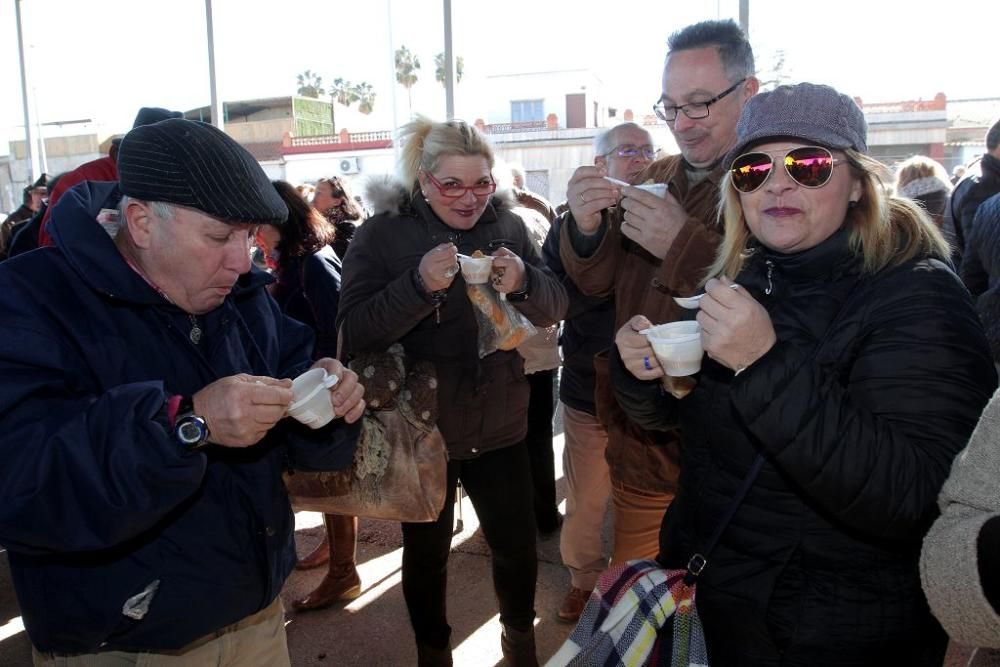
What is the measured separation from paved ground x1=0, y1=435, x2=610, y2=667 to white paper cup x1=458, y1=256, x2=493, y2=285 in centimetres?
182

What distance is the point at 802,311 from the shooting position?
1.51 metres

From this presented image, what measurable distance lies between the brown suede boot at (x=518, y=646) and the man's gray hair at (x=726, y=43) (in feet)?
7.50

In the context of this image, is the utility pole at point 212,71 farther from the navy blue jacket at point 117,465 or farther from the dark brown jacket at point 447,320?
the navy blue jacket at point 117,465

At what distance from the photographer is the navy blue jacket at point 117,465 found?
1.32 metres

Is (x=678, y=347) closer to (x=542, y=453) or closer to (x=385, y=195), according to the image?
(x=385, y=195)

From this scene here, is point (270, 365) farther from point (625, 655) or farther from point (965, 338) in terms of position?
point (965, 338)

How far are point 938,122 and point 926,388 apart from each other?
909 centimetres

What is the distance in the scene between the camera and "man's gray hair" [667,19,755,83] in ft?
7.59

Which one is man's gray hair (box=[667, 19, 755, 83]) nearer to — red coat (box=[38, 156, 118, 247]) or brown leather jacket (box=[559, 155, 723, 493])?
brown leather jacket (box=[559, 155, 723, 493])

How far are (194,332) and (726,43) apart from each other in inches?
76.2

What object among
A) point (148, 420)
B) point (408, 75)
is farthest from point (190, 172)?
point (408, 75)

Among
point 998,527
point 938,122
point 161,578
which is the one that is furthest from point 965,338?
point 938,122

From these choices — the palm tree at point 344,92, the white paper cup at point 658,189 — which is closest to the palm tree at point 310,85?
the palm tree at point 344,92

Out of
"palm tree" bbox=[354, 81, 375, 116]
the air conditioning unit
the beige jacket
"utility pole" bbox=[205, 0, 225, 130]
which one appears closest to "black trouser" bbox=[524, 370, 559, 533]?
the beige jacket
